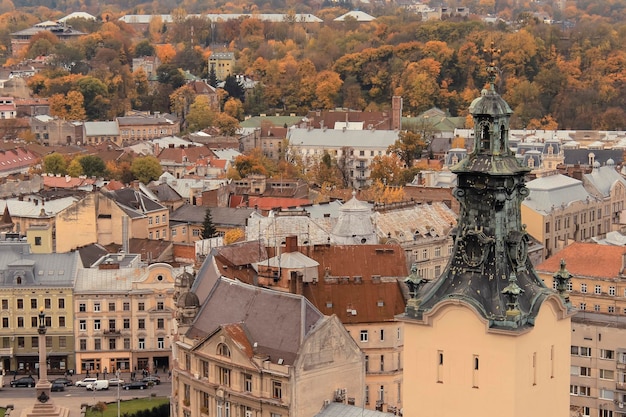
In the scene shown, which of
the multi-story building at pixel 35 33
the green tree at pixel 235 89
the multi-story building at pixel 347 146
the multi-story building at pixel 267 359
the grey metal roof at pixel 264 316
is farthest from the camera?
the multi-story building at pixel 35 33

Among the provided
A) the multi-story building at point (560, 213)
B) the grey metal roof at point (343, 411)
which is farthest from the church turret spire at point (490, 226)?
the multi-story building at point (560, 213)

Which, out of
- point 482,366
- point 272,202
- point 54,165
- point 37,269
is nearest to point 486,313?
point 482,366

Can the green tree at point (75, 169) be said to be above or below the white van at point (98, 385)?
above

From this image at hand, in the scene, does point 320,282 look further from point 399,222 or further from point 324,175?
point 324,175

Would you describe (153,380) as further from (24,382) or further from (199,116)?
(199,116)

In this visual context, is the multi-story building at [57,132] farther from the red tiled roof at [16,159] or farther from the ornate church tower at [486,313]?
the ornate church tower at [486,313]

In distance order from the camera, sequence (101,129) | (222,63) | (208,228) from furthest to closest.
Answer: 1. (222,63)
2. (101,129)
3. (208,228)

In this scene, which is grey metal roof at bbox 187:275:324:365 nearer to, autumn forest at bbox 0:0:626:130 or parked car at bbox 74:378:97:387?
parked car at bbox 74:378:97:387
